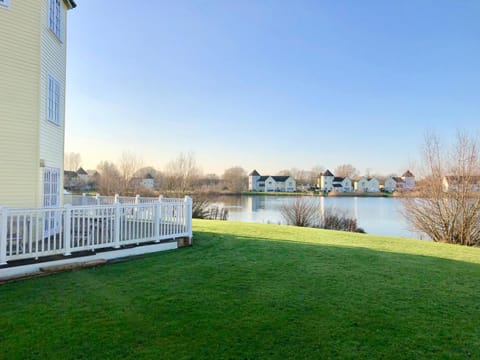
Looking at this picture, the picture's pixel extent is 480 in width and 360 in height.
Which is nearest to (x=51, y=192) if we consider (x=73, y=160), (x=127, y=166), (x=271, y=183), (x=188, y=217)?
(x=188, y=217)

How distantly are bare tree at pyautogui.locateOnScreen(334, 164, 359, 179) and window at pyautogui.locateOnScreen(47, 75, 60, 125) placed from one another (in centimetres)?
9728

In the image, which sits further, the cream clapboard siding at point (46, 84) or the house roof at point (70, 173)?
the house roof at point (70, 173)

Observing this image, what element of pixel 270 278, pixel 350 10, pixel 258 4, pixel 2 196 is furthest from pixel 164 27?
pixel 270 278

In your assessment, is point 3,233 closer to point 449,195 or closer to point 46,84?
point 46,84

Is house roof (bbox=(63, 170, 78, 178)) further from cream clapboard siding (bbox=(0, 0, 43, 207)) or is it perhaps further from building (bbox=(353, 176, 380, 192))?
building (bbox=(353, 176, 380, 192))

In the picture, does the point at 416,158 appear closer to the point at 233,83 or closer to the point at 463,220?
the point at 463,220

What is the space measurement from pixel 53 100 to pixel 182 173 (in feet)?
71.4

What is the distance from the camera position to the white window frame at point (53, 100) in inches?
324

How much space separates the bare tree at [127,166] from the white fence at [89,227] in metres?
23.4

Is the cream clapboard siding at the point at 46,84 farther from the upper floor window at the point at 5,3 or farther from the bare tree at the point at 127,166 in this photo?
the bare tree at the point at 127,166

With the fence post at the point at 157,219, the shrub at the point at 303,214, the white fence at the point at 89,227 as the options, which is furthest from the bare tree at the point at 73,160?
the fence post at the point at 157,219

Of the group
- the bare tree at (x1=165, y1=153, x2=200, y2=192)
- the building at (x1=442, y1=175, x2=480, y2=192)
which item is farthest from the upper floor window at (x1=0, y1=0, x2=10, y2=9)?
the bare tree at (x1=165, y1=153, x2=200, y2=192)

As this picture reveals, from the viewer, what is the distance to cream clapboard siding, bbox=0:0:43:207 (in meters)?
6.97

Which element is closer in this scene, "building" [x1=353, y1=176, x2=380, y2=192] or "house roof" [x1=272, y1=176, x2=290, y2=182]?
"building" [x1=353, y1=176, x2=380, y2=192]
